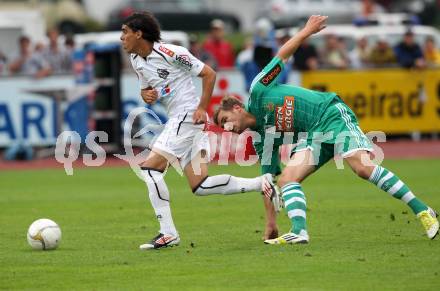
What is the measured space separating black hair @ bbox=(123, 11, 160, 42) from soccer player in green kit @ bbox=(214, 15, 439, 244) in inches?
35.9

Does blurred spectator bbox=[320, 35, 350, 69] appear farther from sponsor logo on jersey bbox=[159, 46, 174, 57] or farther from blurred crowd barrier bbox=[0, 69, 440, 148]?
sponsor logo on jersey bbox=[159, 46, 174, 57]

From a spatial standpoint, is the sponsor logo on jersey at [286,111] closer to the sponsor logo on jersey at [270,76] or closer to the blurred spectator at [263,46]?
the sponsor logo on jersey at [270,76]

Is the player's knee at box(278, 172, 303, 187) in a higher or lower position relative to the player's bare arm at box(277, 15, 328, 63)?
lower

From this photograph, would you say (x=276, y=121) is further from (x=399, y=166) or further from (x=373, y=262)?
(x=399, y=166)

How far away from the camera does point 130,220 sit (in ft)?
43.8

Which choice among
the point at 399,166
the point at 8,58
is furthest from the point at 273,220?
the point at 8,58

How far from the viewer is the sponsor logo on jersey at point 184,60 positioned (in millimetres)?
10750

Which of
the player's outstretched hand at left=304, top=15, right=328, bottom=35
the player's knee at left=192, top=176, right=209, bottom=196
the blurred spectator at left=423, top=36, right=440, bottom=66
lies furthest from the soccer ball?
the blurred spectator at left=423, top=36, right=440, bottom=66

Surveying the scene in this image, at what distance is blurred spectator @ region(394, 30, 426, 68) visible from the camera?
78.9 ft

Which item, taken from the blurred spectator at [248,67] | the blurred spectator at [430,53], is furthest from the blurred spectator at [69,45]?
the blurred spectator at [430,53]

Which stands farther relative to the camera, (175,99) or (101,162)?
(101,162)

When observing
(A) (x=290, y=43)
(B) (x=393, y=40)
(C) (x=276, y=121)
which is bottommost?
(B) (x=393, y=40)

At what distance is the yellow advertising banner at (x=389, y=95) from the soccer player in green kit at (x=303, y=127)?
517 inches

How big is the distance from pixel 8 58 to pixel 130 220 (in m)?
14.9
